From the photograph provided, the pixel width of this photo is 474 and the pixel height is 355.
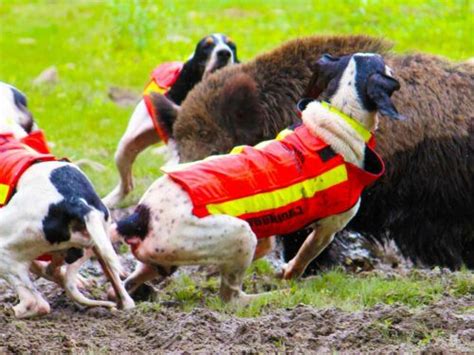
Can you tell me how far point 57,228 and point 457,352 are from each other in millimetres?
2467

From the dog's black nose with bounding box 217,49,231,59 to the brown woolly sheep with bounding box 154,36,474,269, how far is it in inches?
38.0

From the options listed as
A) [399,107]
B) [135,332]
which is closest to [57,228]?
[135,332]

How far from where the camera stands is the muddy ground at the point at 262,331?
18.2 feet

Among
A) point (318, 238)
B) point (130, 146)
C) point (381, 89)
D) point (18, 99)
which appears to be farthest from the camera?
point (130, 146)

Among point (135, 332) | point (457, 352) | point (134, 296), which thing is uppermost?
point (457, 352)

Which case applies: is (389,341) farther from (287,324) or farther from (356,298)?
(356,298)

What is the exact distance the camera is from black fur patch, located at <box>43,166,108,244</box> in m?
6.48

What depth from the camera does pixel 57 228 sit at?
6484 millimetres

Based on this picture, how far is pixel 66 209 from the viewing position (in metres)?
6.50

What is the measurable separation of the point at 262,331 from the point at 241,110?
3.04 meters

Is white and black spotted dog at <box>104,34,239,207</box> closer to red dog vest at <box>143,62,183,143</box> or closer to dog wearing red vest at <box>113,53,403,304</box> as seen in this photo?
red dog vest at <box>143,62,183,143</box>

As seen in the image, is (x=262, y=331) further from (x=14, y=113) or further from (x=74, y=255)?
(x=14, y=113)

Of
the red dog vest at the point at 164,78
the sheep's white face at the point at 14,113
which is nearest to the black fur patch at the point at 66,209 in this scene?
the sheep's white face at the point at 14,113

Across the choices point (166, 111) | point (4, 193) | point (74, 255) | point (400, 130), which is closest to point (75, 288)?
point (74, 255)
